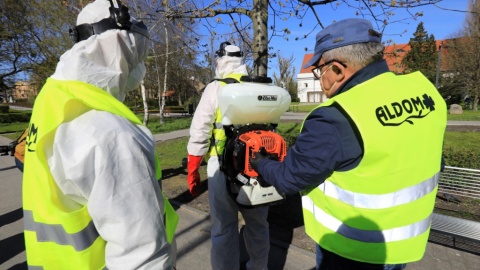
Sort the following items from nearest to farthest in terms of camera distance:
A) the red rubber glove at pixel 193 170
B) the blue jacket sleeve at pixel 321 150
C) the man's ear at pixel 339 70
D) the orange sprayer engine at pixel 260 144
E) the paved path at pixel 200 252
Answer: the blue jacket sleeve at pixel 321 150, the man's ear at pixel 339 70, the orange sprayer engine at pixel 260 144, the red rubber glove at pixel 193 170, the paved path at pixel 200 252

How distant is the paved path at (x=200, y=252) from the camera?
9.98 feet

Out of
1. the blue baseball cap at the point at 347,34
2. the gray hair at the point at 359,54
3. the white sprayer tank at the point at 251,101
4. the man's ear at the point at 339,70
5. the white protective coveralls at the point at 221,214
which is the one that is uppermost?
the blue baseball cap at the point at 347,34

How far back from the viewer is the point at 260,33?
4148 mm

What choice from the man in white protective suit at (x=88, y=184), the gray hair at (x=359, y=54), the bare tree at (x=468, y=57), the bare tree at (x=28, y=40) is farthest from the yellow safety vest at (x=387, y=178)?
the bare tree at (x=468, y=57)

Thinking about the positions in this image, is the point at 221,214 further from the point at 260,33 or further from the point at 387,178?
the point at 260,33

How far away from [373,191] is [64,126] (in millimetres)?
1359

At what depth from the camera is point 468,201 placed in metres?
4.54

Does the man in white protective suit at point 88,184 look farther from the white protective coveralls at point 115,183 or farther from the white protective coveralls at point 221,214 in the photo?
the white protective coveralls at point 221,214

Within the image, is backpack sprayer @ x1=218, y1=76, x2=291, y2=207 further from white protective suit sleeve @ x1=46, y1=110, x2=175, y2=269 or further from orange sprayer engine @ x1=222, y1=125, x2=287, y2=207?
white protective suit sleeve @ x1=46, y1=110, x2=175, y2=269

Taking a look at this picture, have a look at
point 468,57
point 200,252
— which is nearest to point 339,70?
point 200,252

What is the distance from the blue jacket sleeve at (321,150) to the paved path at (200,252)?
195 cm

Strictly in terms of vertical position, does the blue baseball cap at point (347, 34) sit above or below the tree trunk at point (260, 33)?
below

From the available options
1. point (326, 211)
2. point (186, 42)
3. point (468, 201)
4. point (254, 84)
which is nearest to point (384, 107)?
point (326, 211)

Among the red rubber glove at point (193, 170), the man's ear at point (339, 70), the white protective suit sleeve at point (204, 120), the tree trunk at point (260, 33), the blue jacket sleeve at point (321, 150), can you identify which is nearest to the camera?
the blue jacket sleeve at point (321, 150)
